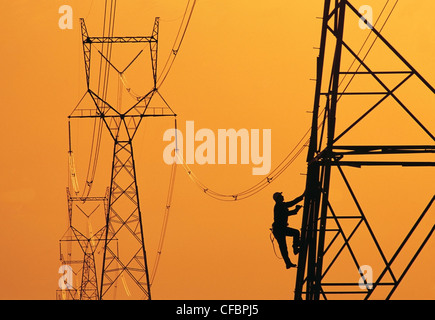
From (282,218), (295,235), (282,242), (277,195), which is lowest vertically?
(282,242)

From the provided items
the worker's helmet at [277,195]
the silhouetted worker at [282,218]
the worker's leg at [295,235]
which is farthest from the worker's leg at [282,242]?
the worker's helmet at [277,195]

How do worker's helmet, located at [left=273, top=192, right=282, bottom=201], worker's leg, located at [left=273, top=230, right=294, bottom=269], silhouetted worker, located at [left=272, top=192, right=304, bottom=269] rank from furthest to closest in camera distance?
1. worker's leg, located at [left=273, top=230, right=294, bottom=269]
2. silhouetted worker, located at [left=272, top=192, right=304, bottom=269]
3. worker's helmet, located at [left=273, top=192, right=282, bottom=201]

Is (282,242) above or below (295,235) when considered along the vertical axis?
below

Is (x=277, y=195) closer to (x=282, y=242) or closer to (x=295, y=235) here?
(x=282, y=242)

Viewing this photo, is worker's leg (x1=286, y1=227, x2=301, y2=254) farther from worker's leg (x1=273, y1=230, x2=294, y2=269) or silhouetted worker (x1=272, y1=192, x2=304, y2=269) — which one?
worker's leg (x1=273, y1=230, x2=294, y2=269)

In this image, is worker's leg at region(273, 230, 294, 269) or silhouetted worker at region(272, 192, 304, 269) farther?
worker's leg at region(273, 230, 294, 269)

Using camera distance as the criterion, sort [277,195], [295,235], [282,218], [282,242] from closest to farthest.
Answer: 1. [277,195]
2. [282,218]
3. [282,242]
4. [295,235]

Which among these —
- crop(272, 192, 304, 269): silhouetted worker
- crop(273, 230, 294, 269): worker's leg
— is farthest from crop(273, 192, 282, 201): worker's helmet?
crop(273, 230, 294, 269): worker's leg

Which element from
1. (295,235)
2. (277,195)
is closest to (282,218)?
(277,195)
